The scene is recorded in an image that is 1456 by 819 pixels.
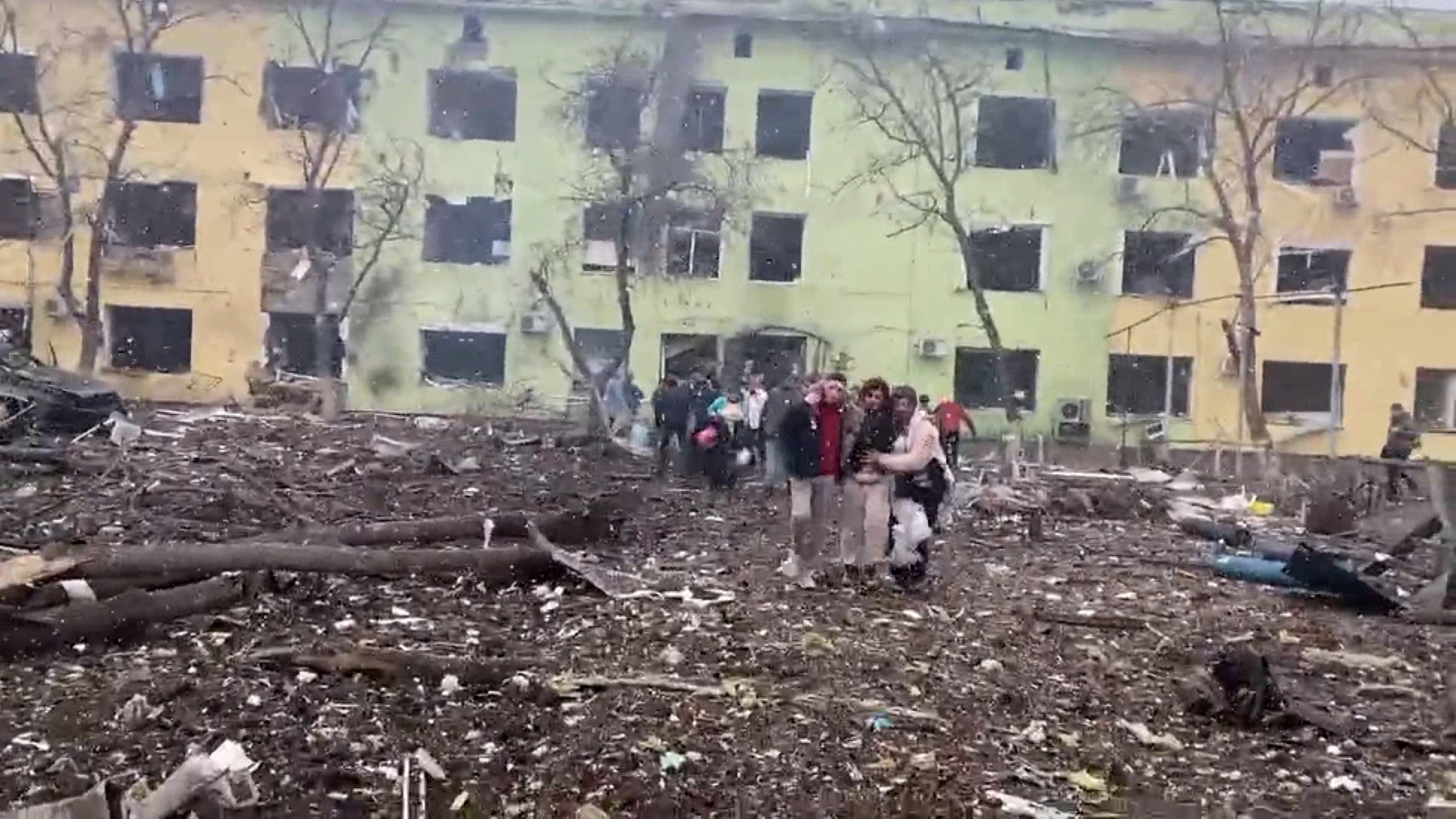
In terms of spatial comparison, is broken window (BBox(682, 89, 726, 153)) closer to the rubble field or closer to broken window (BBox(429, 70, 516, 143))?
broken window (BBox(429, 70, 516, 143))

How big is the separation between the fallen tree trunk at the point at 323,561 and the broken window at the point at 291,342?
61.6 ft

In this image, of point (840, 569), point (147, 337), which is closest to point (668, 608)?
point (840, 569)

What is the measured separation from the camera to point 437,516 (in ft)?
34.9

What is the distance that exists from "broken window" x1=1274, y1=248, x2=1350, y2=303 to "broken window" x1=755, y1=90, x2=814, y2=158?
987 centimetres

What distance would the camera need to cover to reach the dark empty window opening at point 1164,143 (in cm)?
2594

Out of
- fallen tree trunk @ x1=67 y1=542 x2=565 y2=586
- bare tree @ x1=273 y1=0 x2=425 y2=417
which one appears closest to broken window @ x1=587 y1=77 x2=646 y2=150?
bare tree @ x1=273 y1=0 x2=425 y2=417

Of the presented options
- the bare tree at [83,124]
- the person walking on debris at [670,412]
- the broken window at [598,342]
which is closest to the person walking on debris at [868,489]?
the person walking on debris at [670,412]

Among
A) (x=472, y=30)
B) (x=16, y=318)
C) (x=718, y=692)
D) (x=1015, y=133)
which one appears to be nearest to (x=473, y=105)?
(x=472, y=30)

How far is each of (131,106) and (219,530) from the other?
766 inches

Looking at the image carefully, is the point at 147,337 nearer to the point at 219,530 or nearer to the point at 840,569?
the point at 219,530

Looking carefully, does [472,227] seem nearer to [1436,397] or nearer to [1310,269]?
[1310,269]

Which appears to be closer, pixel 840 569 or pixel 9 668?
pixel 9 668

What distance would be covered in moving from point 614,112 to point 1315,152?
46.3 feet

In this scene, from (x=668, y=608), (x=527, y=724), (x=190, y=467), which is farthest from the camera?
(x=190, y=467)
